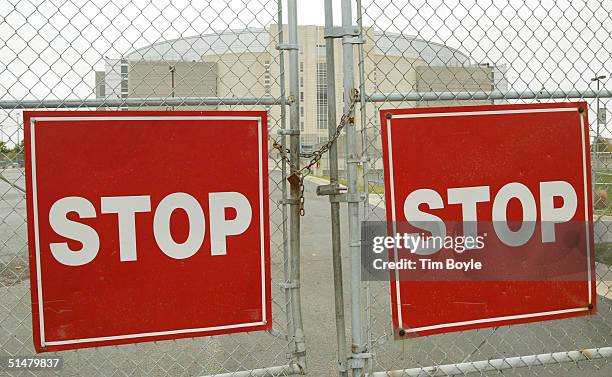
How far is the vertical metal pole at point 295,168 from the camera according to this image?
2.24 metres

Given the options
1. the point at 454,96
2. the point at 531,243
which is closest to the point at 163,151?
the point at 454,96

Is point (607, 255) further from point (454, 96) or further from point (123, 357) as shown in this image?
point (123, 357)

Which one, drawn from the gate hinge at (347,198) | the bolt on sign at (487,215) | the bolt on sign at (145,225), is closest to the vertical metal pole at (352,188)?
the gate hinge at (347,198)

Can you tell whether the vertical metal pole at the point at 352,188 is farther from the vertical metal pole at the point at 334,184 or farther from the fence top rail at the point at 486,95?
the fence top rail at the point at 486,95

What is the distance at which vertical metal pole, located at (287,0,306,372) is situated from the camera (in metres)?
2.24

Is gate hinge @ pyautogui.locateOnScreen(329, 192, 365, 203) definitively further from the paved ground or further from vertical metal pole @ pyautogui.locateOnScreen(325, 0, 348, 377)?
the paved ground

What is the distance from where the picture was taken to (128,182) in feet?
7.01

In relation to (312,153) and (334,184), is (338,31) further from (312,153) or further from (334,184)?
(334,184)

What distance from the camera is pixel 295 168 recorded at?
7.57 ft

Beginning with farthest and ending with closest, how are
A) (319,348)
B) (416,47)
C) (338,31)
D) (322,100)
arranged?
(322,100) < (319,348) < (416,47) < (338,31)

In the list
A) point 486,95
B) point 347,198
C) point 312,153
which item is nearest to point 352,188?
point 347,198

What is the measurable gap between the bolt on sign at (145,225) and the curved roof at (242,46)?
1.64 feet

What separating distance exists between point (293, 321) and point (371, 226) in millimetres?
616

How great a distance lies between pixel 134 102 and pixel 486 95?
1.68m
